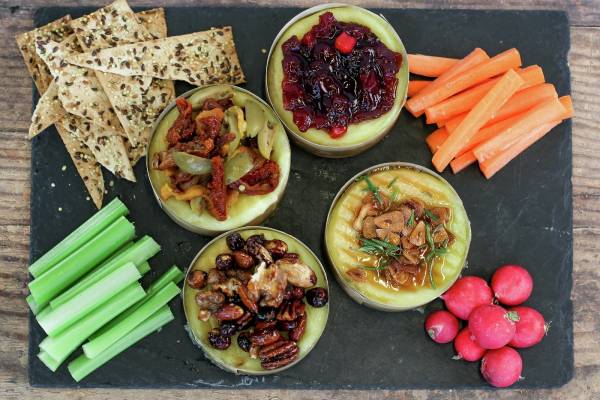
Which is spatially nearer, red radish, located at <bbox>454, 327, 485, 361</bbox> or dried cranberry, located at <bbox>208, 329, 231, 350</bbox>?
dried cranberry, located at <bbox>208, 329, 231, 350</bbox>

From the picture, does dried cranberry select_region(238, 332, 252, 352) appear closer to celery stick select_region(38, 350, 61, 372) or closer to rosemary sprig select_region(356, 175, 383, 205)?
rosemary sprig select_region(356, 175, 383, 205)

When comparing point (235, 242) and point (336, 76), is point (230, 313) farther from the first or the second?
point (336, 76)

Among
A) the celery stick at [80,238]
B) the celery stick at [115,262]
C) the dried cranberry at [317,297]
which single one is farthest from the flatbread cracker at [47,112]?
the dried cranberry at [317,297]

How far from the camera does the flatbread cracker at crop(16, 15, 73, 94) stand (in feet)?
12.0

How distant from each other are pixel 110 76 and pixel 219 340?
59.1 inches

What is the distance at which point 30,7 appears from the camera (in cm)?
389

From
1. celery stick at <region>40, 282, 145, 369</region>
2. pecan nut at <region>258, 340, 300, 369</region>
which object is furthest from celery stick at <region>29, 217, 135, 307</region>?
pecan nut at <region>258, 340, 300, 369</region>

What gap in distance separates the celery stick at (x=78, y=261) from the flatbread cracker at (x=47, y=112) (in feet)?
2.05

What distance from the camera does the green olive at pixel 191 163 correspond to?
312 cm

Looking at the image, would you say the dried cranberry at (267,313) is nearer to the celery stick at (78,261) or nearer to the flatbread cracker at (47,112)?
the celery stick at (78,261)

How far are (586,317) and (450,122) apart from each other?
1.39m

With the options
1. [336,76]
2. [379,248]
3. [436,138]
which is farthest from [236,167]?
[436,138]

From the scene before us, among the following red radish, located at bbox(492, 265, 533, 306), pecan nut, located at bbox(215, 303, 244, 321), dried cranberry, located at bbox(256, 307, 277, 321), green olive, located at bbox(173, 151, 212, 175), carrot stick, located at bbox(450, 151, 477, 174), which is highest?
green olive, located at bbox(173, 151, 212, 175)

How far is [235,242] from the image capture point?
3.32 m
